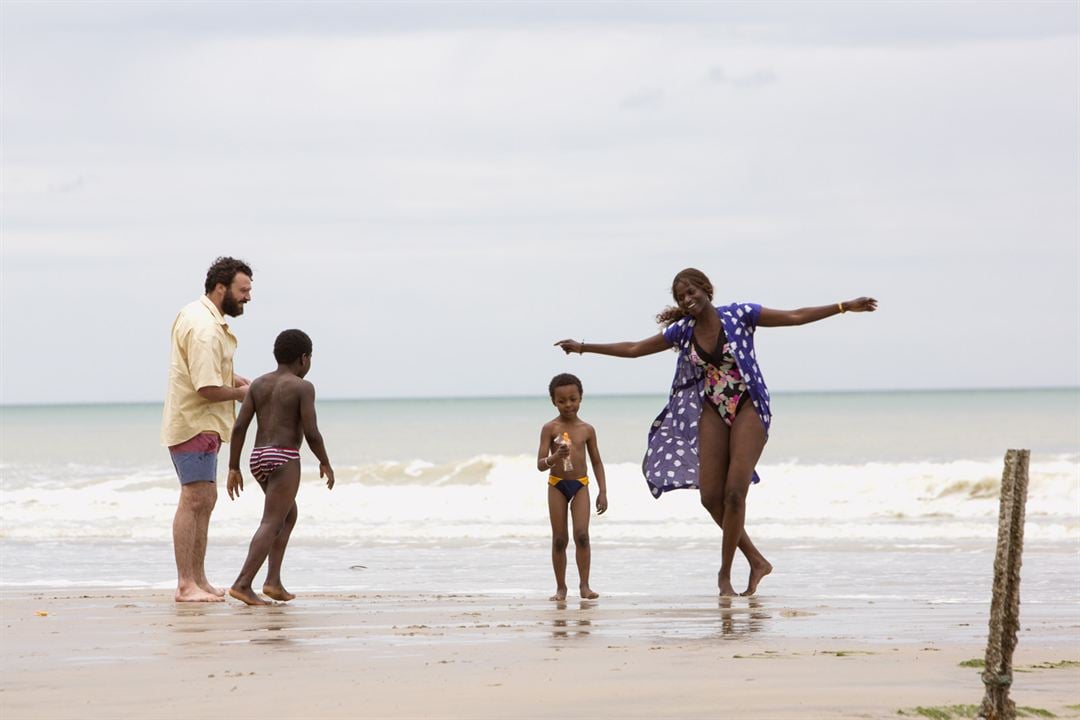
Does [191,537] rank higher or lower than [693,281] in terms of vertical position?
lower

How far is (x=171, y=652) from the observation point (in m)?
5.66

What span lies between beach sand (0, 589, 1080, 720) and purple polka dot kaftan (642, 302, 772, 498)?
117cm

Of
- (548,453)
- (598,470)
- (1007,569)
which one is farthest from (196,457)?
(1007,569)

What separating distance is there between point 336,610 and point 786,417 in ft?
183

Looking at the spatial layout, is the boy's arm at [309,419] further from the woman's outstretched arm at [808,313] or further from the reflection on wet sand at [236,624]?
the woman's outstretched arm at [808,313]

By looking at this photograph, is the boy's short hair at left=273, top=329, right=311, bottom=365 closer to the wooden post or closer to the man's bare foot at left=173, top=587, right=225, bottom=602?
the man's bare foot at left=173, top=587, right=225, bottom=602

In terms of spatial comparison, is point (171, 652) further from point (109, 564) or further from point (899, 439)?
point (899, 439)

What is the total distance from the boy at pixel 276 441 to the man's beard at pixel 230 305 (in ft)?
1.38

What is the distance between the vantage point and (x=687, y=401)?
8336mm

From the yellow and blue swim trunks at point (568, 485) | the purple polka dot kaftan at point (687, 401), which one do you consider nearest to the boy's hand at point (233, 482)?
the yellow and blue swim trunks at point (568, 485)

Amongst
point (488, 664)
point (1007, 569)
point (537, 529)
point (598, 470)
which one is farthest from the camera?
point (537, 529)

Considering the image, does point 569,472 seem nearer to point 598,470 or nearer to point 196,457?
point 598,470

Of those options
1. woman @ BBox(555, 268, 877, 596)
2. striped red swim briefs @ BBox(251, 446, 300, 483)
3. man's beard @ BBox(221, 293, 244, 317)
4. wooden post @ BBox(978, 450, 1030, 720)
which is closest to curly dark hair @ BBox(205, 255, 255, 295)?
man's beard @ BBox(221, 293, 244, 317)

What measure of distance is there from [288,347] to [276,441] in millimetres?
517
